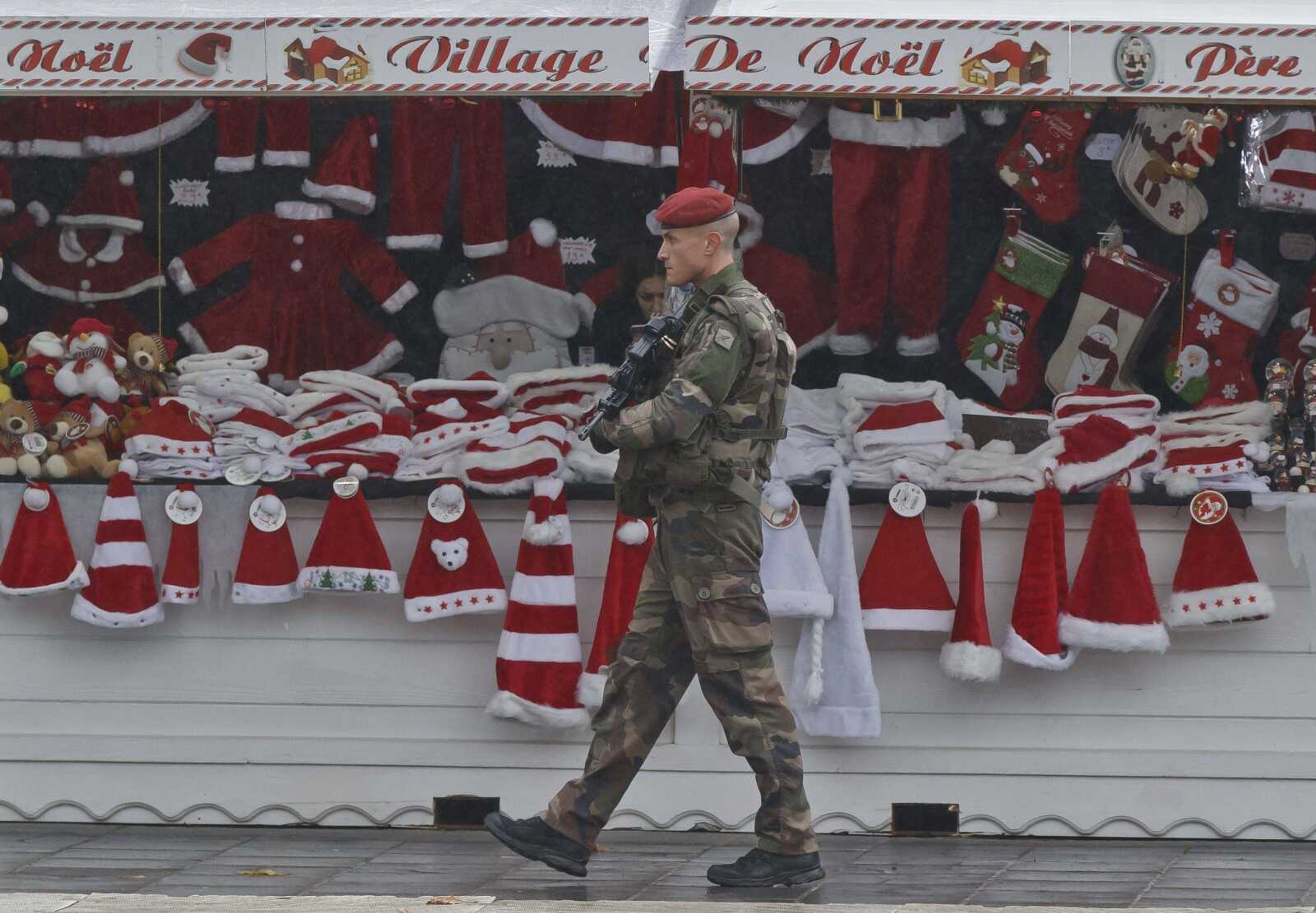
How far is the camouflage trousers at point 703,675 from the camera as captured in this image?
16.8 feet

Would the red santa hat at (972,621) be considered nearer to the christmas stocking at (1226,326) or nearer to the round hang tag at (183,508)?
the christmas stocking at (1226,326)

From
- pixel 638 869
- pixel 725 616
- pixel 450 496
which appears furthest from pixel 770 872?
pixel 450 496

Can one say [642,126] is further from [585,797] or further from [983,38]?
[585,797]

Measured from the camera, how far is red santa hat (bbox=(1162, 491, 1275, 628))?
5949 mm

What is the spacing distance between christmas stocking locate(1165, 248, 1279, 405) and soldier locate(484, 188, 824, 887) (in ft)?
7.69

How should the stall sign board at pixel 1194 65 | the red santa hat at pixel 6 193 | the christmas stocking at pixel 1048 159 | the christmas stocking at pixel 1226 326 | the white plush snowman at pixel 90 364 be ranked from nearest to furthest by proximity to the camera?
the stall sign board at pixel 1194 65 → the white plush snowman at pixel 90 364 → the christmas stocking at pixel 1226 326 → the christmas stocking at pixel 1048 159 → the red santa hat at pixel 6 193

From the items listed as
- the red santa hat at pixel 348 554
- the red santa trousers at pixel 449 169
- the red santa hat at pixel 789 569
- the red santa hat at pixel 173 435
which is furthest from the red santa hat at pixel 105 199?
the red santa hat at pixel 789 569

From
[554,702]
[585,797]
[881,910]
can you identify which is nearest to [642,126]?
[554,702]

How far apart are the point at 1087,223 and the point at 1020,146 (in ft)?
1.18

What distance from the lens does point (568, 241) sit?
730 cm

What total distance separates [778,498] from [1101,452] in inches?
39.4

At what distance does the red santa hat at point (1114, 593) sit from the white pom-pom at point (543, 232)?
2242 mm

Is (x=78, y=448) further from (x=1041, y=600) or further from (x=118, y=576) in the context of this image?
(x=1041, y=600)

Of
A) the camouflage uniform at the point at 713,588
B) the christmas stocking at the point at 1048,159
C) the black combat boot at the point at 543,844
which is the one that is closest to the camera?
the camouflage uniform at the point at 713,588
